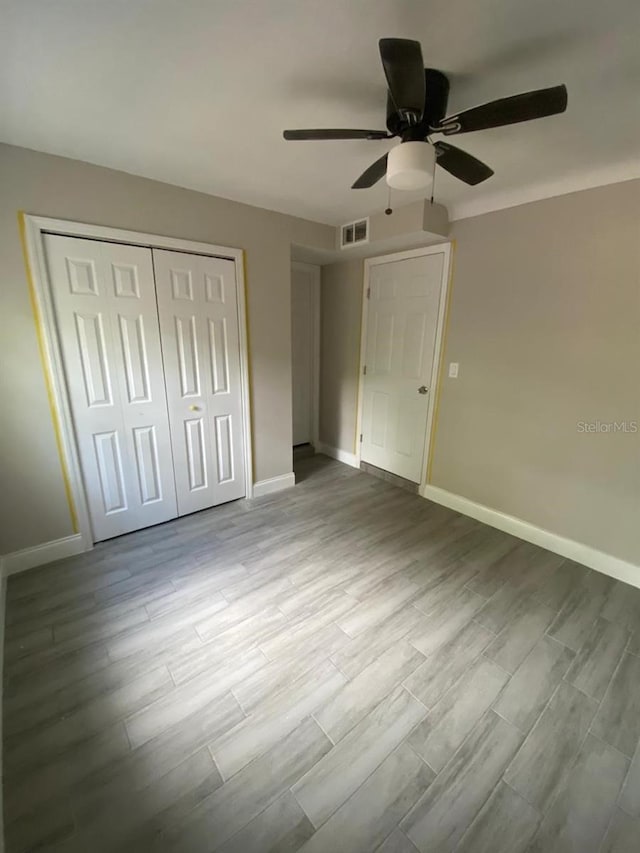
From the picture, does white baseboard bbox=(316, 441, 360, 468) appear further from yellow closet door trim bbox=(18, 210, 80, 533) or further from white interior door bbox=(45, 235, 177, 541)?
yellow closet door trim bbox=(18, 210, 80, 533)

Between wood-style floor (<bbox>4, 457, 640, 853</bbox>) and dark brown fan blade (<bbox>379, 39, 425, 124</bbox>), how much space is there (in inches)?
87.1

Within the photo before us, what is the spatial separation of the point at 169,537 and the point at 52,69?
2.50m

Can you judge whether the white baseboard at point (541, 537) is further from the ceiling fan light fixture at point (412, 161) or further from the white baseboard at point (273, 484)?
the ceiling fan light fixture at point (412, 161)

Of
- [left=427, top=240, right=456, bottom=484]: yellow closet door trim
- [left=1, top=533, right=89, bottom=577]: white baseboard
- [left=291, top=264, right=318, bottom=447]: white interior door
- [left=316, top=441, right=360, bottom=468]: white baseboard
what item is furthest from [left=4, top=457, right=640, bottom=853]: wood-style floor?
[left=291, top=264, right=318, bottom=447]: white interior door

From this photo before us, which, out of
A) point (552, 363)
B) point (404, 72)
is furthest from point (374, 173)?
point (552, 363)

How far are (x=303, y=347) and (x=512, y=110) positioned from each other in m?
3.02

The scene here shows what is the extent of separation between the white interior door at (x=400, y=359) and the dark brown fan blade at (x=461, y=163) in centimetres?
125

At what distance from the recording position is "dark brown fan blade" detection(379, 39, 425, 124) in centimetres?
95

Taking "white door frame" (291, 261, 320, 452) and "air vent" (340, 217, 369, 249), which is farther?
"white door frame" (291, 261, 320, 452)

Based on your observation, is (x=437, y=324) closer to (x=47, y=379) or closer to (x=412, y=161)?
(x=412, y=161)

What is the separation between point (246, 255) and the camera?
2725 millimetres

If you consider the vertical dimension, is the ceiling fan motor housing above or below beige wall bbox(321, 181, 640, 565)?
above

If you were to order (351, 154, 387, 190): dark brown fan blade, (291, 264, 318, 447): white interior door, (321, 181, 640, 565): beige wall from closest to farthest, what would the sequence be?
(351, 154, 387, 190): dark brown fan blade → (321, 181, 640, 565): beige wall → (291, 264, 318, 447): white interior door

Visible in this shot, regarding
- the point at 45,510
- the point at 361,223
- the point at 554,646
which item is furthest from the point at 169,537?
the point at 361,223
